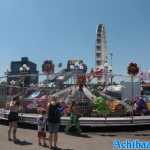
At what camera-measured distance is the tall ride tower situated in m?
71.7

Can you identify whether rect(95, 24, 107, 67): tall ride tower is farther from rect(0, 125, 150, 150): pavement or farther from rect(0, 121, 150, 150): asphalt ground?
rect(0, 125, 150, 150): pavement

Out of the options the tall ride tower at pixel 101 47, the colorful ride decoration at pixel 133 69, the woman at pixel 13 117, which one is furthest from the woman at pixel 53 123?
the tall ride tower at pixel 101 47

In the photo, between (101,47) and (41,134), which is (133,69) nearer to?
(41,134)

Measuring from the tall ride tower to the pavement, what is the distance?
176 feet

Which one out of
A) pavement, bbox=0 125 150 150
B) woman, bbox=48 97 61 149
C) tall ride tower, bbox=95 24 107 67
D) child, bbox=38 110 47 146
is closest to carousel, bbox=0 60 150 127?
pavement, bbox=0 125 150 150

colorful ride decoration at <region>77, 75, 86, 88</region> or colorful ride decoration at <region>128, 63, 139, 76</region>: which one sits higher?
colorful ride decoration at <region>128, 63, 139, 76</region>

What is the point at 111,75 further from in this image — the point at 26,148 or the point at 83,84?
the point at 26,148

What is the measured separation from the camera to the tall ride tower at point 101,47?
235 feet

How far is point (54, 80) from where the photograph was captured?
22328mm

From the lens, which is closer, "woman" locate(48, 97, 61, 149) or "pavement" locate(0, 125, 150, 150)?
"woman" locate(48, 97, 61, 149)

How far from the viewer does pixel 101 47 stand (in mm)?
73312

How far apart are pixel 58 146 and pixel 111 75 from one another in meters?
6.14

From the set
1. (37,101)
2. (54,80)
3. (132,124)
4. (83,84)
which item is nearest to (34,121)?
(37,101)

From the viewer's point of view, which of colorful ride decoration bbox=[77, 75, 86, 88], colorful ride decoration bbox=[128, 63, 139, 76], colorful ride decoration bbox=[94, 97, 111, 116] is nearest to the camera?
colorful ride decoration bbox=[94, 97, 111, 116]
